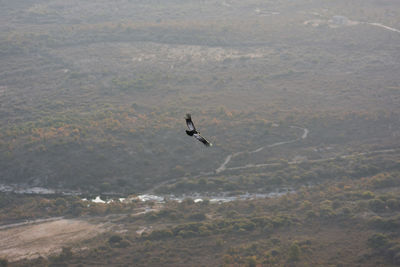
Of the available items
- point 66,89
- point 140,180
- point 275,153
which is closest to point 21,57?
point 66,89

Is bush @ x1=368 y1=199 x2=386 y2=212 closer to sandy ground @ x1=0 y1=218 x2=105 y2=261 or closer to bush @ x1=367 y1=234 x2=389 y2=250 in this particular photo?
bush @ x1=367 y1=234 x2=389 y2=250

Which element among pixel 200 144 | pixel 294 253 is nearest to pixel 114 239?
pixel 294 253

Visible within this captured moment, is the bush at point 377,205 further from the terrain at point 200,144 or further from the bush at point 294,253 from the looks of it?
the bush at point 294,253

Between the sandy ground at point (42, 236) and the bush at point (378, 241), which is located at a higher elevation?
the bush at point (378, 241)

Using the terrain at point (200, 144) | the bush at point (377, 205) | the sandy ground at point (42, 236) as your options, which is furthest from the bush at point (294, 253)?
the sandy ground at point (42, 236)

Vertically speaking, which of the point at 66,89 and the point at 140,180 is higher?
the point at 66,89

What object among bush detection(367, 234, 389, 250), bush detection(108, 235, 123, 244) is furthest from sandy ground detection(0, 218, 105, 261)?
bush detection(367, 234, 389, 250)

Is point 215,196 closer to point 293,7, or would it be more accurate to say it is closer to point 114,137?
point 114,137
